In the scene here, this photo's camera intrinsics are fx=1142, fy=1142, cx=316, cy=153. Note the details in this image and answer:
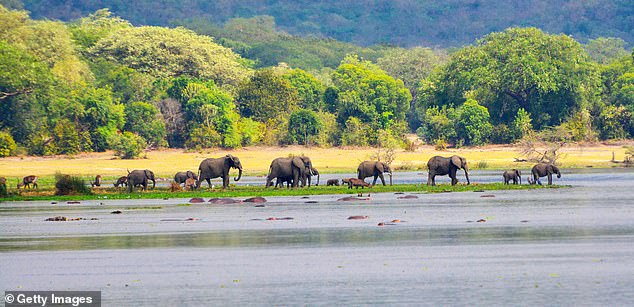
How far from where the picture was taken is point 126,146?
6994cm

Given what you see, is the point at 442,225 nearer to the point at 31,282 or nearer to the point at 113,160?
the point at 31,282

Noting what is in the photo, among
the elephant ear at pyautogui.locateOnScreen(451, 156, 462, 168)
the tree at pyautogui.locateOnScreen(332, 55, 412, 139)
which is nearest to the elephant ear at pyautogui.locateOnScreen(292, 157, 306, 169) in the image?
the elephant ear at pyautogui.locateOnScreen(451, 156, 462, 168)

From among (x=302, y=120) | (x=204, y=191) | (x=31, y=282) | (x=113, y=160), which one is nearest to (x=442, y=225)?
(x=31, y=282)

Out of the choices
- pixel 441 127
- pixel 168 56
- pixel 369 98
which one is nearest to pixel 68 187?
pixel 441 127

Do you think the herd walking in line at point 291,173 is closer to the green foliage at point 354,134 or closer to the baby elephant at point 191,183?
the baby elephant at point 191,183

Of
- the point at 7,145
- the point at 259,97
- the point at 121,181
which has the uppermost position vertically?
the point at 259,97

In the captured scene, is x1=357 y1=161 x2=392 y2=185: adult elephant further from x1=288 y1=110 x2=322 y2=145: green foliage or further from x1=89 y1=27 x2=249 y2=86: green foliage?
x1=89 y1=27 x2=249 y2=86: green foliage

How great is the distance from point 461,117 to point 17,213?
48.3m

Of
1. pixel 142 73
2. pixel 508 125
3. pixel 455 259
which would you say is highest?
pixel 142 73

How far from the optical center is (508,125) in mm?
85062

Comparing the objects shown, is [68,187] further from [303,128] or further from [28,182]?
[303,128]

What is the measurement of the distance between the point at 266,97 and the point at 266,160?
19.1 meters

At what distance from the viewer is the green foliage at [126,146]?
70.1m

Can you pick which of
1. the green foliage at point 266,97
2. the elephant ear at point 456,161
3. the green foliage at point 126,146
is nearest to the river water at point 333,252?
the elephant ear at point 456,161
